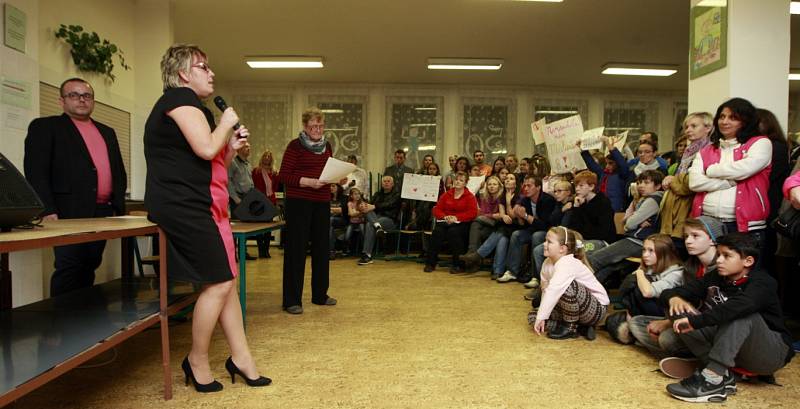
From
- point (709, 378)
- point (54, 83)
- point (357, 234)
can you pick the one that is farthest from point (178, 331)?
point (357, 234)

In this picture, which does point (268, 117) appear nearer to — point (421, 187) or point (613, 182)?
point (421, 187)

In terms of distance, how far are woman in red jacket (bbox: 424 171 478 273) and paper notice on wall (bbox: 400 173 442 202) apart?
28.0 inches

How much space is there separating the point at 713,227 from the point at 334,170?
7.16ft

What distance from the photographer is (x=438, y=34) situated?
6.56m

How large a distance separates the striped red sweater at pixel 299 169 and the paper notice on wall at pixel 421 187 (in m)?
3.44

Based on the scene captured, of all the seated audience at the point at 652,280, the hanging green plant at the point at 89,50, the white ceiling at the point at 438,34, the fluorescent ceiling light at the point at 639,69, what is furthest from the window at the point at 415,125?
the seated audience at the point at 652,280

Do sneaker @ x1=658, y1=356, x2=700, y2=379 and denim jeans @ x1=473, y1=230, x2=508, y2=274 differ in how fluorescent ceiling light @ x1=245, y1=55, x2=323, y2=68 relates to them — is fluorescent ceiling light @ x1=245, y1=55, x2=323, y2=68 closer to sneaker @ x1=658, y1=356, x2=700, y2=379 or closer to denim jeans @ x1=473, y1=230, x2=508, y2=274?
denim jeans @ x1=473, y1=230, x2=508, y2=274

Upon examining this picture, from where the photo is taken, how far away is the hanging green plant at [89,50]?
170 inches

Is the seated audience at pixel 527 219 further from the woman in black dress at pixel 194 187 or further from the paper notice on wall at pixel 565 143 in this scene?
the woman in black dress at pixel 194 187

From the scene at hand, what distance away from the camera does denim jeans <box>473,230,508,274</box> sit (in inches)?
216

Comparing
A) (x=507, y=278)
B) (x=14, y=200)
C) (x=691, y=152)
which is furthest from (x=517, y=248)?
(x=14, y=200)

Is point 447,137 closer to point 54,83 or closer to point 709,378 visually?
point 54,83

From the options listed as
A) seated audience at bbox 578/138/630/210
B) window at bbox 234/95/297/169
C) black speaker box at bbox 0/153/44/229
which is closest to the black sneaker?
black speaker box at bbox 0/153/44/229

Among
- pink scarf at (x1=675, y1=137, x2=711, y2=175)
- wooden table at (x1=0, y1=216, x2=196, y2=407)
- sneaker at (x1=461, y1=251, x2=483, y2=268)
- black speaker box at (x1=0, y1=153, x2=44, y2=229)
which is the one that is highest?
pink scarf at (x1=675, y1=137, x2=711, y2=175)
